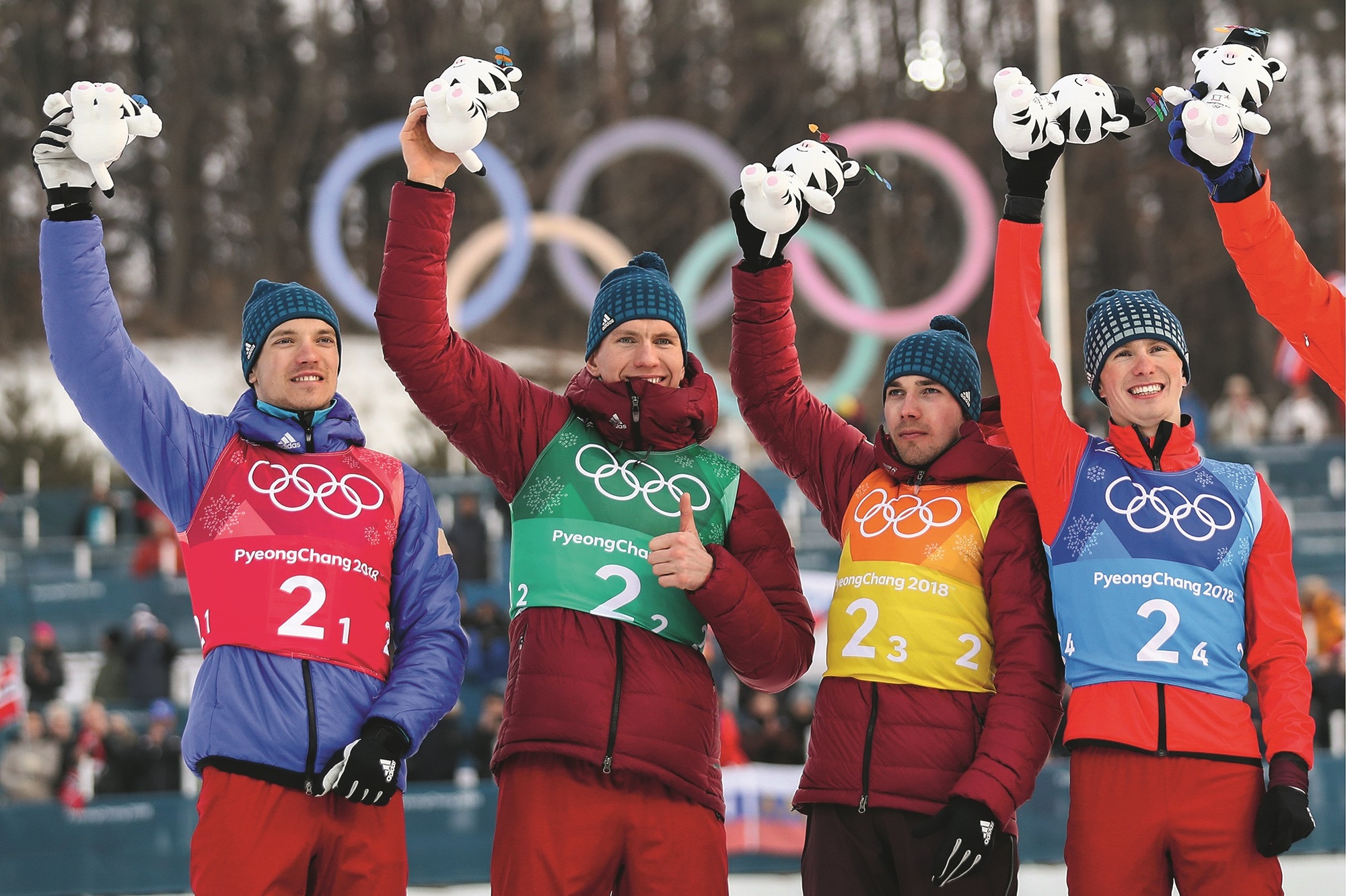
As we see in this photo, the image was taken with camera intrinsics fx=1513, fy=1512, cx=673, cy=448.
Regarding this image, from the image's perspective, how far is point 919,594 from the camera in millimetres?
3545

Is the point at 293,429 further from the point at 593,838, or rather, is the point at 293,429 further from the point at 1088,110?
the point at 1088,110

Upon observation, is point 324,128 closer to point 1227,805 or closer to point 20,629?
point 20,629

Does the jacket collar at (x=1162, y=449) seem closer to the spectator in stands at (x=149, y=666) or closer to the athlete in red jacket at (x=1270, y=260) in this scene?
the athlete in red jacket at (x=1270, y=260)

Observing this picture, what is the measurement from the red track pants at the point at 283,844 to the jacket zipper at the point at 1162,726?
1.69 m

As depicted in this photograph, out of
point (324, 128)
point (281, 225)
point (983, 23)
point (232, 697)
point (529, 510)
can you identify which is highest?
point (983, 23)

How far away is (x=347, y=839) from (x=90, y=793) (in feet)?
19.9

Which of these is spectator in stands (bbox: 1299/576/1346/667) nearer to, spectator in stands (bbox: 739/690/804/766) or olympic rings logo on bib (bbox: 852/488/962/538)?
spectator in stands (bbox: 739/690/804/766)

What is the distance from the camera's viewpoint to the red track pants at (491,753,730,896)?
10.7ft

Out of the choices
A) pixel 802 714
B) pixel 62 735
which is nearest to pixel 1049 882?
pixel 802 714

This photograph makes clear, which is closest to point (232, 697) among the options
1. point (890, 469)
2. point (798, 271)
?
point (890, 469)

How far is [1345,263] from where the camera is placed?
92.1 feet

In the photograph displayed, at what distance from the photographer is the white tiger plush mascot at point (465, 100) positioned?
329 cm

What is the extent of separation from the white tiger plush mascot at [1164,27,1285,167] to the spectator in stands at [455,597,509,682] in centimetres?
708

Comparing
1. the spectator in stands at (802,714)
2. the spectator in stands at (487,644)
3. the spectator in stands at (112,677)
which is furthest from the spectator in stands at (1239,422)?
the spectator in stands at (112,677)
